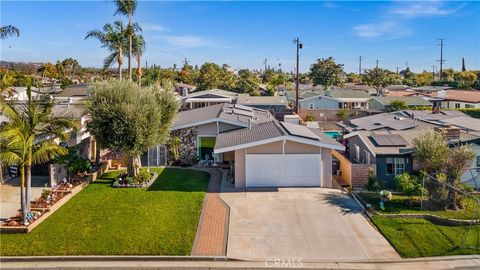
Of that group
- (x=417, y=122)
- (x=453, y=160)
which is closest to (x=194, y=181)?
(x=453, y=160)

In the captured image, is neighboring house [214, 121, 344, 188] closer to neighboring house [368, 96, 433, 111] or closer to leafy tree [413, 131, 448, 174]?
leafy tree [413, 131, 448, 174]

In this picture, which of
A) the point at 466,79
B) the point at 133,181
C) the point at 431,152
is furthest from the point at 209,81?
the point at 466,79

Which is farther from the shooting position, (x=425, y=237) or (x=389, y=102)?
(x=389, y=102)

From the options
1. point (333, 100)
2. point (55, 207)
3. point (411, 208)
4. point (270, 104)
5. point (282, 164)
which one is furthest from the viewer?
point (333, 100)

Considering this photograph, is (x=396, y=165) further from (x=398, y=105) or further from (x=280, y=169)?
(x=398, y=105)

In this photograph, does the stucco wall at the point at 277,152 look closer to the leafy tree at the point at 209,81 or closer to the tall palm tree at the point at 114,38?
the tall palm tree at the point at 114,38

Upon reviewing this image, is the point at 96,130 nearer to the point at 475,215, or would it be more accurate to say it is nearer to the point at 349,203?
the point at 349,203

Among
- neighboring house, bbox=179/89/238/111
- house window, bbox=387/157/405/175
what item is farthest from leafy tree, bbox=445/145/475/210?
neighboring house, bbox=179/89/238/111
